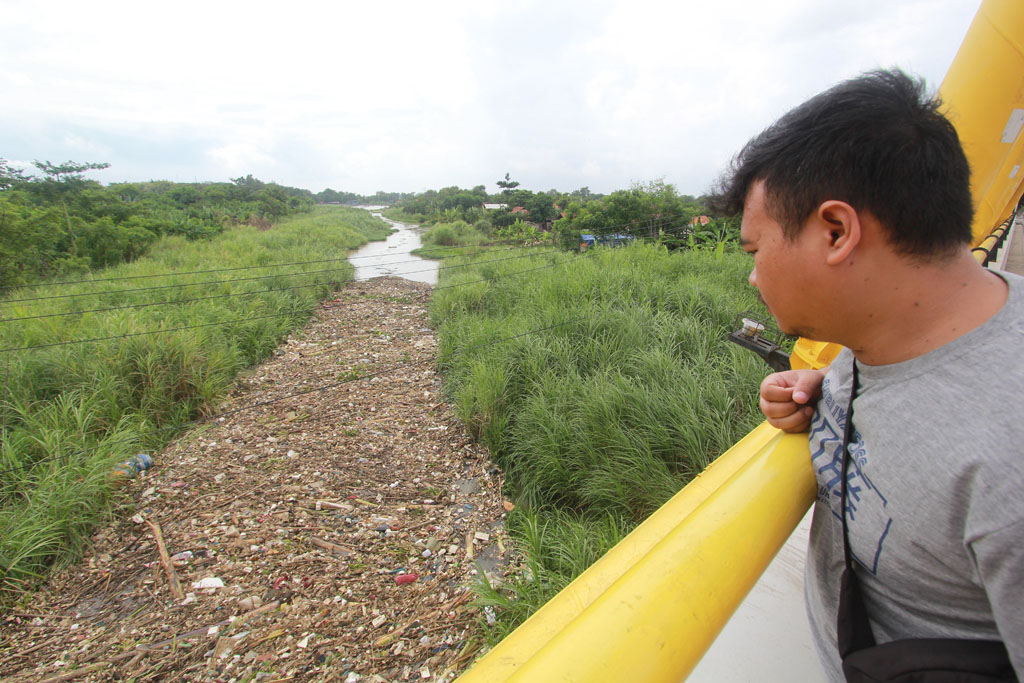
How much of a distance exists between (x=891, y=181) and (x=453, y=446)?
3.70 meters

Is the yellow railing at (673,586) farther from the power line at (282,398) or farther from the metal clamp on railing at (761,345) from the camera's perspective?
the power line at (282,398)

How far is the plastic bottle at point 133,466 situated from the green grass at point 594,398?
2395mm

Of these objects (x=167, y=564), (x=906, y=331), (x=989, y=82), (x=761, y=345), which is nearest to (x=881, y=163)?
(x=906, y=331)

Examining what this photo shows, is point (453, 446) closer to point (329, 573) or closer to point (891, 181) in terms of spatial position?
point (329, 573)

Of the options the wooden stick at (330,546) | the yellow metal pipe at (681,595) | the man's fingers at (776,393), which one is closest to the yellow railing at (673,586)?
the yellow metal pipe at (681,595)

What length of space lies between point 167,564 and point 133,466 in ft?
3.69

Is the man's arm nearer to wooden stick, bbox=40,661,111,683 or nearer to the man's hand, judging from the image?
the man's hand

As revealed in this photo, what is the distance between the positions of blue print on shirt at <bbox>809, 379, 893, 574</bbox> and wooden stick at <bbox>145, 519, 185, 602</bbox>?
3.02m

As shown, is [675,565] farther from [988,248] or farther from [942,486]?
[988,248]

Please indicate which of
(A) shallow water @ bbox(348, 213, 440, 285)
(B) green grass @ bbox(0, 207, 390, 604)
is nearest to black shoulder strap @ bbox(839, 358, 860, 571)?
(B) green grass @ bbox(0, 207, 390, 604)

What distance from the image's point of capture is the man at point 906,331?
501mm

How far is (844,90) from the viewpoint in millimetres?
690

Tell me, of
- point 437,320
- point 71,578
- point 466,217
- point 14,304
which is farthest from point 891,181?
point 466,217

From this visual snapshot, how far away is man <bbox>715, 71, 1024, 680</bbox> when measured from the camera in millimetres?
501
